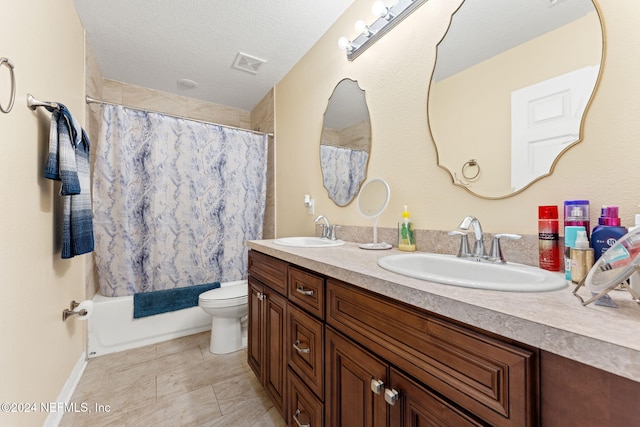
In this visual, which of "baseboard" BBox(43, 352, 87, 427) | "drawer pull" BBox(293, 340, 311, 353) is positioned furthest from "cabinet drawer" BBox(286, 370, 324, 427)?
"baseboard" BBox(43, 352, 87, 427)

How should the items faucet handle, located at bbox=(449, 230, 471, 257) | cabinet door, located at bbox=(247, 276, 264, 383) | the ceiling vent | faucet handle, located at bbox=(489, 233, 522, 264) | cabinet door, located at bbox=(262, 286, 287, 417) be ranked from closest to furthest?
faucet handle, located at bbox=(489, 233, 522, 264) < faucet handle, located at bbox=(449, 230, 471, 257) < cabinet door, located at bbox=(262, 286, 287, 417) < cabinet door, located at bbox=(247, 276, 264, 383) < the ceiling vent

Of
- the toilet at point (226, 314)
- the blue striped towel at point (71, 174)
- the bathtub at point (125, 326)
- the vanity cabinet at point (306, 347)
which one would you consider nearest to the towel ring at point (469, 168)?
the vanity cabinet at point (306, 347)

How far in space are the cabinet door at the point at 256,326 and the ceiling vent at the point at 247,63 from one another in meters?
1.75

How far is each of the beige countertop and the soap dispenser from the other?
52 centimetres

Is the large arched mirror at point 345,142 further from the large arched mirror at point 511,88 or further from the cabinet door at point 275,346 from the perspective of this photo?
the cabinet door at point 275,346

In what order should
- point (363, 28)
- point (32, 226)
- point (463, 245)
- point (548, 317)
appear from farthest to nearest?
point (363, 28) → point (32, 226) → point (463, 245) → point (548, 317)

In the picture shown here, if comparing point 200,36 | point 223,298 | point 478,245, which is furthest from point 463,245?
point 200,36

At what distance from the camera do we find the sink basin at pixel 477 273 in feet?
1.81

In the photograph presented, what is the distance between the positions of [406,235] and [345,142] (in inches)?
30.1

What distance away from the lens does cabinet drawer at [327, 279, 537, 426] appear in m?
0.41

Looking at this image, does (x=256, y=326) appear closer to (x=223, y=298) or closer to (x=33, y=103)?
(x=223, y=298)

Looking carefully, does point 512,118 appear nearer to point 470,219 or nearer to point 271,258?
point 470,219

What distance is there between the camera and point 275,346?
120 centimetres

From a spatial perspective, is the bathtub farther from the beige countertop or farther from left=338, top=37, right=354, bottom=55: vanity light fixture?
left=338, top=37, right=354, bottom=55: vanity light fixture
